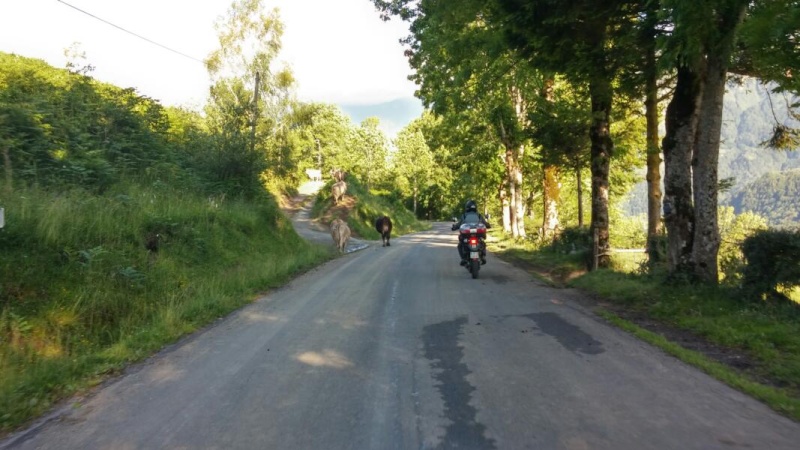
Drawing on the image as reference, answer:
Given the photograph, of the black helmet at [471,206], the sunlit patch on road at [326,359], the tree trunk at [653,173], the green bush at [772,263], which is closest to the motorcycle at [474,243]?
the black helmet at [471,206]

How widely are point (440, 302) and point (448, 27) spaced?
8.84m

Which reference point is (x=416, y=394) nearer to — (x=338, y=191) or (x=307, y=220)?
(x=307, y=220)

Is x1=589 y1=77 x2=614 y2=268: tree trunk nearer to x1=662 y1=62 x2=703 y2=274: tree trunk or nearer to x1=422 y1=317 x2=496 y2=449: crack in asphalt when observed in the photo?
x1=662 y1=62 x2=703 y2=274: tree trunk

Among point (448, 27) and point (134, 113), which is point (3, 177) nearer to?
point (134, 113)

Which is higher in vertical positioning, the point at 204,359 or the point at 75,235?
the point at 75,235

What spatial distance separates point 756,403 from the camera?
469 cm

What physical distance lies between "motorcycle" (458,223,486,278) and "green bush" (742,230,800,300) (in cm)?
625

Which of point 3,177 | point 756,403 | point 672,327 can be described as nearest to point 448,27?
point 672,327

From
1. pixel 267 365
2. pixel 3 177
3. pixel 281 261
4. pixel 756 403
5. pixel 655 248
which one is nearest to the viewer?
pixel 756 403

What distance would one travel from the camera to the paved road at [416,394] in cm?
406

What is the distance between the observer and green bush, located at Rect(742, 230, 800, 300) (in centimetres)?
785

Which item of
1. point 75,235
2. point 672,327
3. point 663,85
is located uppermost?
point 663,85

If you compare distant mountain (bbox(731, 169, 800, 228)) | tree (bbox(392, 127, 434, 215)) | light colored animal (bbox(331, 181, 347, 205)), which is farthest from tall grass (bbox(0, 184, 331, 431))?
distant mountain (bbox(731, 169, 800, 228))

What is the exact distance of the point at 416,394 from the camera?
16.4 feet
